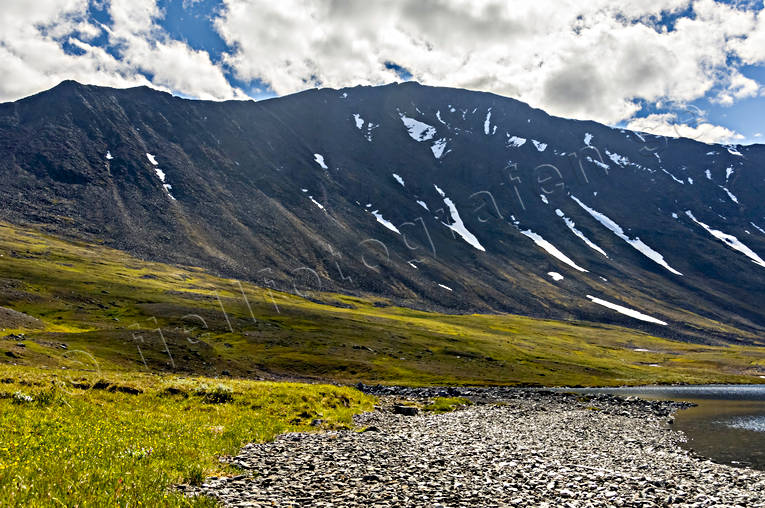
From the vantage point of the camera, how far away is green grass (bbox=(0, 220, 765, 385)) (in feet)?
324

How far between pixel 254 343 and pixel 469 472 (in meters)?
117

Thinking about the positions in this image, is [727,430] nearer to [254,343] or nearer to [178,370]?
[178,370]

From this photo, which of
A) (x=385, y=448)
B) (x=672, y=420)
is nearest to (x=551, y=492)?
(x=385, y=448)

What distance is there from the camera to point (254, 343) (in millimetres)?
129875

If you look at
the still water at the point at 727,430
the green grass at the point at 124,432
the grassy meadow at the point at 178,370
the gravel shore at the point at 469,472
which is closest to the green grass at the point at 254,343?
the grassy meadow at the point at 178,370

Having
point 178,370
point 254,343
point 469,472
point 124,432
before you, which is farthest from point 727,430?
point 254,343

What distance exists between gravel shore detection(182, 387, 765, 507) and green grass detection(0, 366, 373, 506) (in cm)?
155

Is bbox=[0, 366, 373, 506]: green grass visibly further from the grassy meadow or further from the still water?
the still water

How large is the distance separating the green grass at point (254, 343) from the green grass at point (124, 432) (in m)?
49.7

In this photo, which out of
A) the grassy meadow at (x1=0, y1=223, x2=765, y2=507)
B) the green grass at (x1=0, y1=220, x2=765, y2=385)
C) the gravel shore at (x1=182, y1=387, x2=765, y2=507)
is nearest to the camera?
the grassy meadow at (x1=0, y1=223, x2=765, y2=507)

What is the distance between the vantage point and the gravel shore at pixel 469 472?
15047 millimetres

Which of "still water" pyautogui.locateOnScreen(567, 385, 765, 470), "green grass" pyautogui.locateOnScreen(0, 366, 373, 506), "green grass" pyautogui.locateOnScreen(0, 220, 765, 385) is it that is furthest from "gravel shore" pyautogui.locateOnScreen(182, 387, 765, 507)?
"green grass" pyautogui.locateOnScreen(0, 220, 765, 385)

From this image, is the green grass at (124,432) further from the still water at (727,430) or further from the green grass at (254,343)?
the green grass at (254,343)

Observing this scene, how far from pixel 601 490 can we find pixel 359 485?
9341 mm
